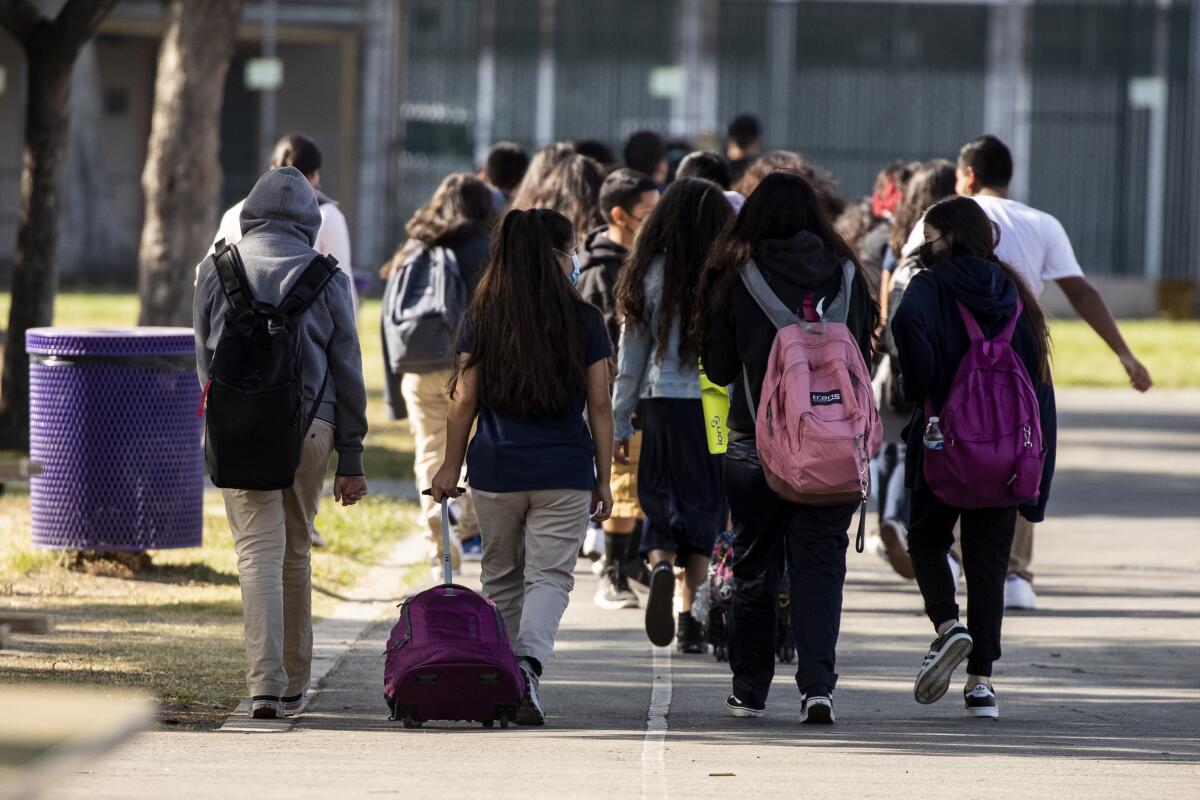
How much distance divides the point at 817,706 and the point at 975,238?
1.68 metres

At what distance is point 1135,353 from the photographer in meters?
23.0

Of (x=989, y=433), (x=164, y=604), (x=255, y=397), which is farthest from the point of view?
(x=164, y=604)

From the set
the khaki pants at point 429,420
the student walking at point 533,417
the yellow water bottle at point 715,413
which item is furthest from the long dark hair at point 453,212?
the student walking at point 533,417

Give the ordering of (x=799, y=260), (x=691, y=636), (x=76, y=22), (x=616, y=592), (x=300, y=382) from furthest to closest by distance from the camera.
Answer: (x=76, y=22)
(x=616, y=592)
(x=691, y=636)
(x=799, y=260)
(x=300, y=382)

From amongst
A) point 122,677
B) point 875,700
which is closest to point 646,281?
point 875,700

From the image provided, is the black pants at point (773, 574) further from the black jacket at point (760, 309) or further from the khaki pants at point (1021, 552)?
the khaki pants at point (1021, 552)

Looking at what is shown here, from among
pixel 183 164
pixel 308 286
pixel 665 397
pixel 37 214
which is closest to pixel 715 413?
pixel 665 397

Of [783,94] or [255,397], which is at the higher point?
[783,94]

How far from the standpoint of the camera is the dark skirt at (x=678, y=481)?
8203 millimetres

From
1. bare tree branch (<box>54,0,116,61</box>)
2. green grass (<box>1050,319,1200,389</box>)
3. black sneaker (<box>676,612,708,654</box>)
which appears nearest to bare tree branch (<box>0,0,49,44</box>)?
bare tree branch (<box>54,0,116,61</box>)

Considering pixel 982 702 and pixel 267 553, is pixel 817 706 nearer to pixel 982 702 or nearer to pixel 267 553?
pixel 982 702

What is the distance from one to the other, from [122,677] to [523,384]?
1.85 meters

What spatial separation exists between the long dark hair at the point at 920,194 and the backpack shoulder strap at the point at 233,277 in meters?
3.80

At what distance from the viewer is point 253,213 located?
6844 mm
